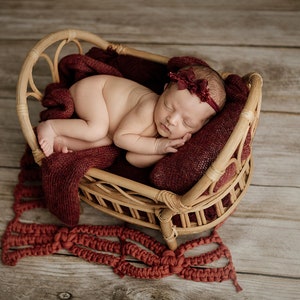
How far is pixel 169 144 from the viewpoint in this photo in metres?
1.21

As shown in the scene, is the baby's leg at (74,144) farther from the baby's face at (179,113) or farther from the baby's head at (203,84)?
the baby's head at (203,84)

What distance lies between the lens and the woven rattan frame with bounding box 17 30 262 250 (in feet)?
3.31

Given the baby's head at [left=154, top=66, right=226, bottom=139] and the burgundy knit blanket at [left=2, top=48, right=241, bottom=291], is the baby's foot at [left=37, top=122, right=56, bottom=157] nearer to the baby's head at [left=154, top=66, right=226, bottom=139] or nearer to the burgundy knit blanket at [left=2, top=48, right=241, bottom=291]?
the burgundy knit blanket at [left=2, top=48, right=241, bottom=291]

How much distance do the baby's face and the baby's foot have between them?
315mm

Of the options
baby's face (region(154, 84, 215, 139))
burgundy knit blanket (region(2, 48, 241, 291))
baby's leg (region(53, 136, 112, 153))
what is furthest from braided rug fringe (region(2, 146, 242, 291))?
baby's face (region(154, 84, 215, 139))

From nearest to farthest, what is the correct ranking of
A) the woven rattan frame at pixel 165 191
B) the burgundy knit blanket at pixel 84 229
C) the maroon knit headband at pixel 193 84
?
the woven rattan frame at pixel 165 191
the maroon knit headband at pixel 193 84
the burgundy knit blanket at pixel 84 229

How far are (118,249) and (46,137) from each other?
40cm

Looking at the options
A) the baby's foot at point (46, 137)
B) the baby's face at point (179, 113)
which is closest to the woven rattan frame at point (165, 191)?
the baby's foot at point (46, 137)

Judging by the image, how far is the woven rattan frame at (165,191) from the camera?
1.01 m

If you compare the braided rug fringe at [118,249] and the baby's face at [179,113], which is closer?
the baby's face at [179,113]

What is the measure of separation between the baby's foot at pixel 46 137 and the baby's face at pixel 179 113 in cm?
32

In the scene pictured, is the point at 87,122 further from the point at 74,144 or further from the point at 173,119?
the point at 173,119

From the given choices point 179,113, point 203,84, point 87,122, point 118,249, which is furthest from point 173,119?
point 118,249

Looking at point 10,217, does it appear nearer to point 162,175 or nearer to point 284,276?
point 162,175
